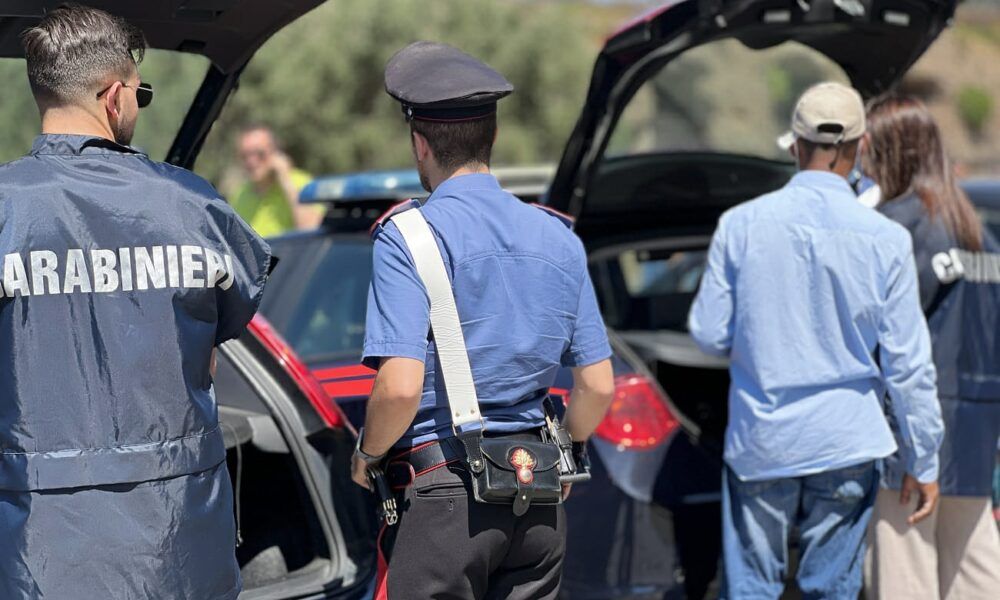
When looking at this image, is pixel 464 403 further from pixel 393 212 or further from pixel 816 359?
pixel 816 359

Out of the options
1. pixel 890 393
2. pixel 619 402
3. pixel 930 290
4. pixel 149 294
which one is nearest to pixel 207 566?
pixel 149 294

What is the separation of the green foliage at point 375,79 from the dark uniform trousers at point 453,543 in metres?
14.6

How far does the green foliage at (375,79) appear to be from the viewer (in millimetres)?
16750

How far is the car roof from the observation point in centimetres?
255

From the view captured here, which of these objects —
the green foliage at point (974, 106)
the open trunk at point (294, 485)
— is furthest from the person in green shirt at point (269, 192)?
the green foliage at point (974, 106)

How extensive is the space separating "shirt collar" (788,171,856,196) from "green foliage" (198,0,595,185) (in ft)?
44.7

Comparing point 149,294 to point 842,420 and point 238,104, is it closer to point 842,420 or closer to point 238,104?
point 842,420

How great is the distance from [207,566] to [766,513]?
5.27 ft

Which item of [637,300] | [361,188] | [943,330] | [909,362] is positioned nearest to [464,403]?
[909,362]

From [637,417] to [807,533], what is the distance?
0.56 m

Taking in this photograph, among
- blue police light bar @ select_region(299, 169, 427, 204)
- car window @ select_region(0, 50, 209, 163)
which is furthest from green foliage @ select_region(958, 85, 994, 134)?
blue police light bar @ select_region(299, 169, 427, 204)

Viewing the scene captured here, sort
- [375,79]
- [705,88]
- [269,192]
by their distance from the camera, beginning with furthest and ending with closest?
[375,79] < [705,88] < [269,192]

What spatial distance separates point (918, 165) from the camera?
355 centimetres

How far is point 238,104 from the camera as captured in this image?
676 inches
